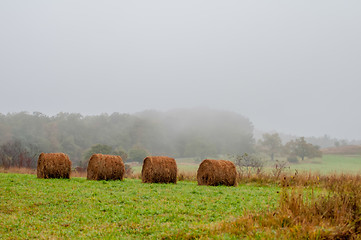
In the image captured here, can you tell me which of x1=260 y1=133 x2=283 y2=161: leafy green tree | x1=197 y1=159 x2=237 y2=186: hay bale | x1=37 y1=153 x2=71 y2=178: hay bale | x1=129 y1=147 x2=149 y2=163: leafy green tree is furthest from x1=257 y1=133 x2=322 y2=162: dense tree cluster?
x1=37 y1=153 x2=71 y2=178: hay bale

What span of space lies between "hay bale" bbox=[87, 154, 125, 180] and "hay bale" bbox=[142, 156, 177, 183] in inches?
66.7

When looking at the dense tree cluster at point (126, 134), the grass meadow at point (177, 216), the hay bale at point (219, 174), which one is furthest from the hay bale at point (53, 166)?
the dense tree cluster at point (126, 134)

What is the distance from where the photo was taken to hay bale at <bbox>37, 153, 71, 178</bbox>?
19.6 m

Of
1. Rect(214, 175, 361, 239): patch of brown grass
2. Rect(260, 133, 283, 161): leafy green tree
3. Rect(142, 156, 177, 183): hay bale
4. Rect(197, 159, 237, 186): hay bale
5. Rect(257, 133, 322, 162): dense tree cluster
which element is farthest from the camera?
A: Rect(260, 133, 283, 161): leafy green tree

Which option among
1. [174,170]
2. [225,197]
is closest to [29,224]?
[225,197]

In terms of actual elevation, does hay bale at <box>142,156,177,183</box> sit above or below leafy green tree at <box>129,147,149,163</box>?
above

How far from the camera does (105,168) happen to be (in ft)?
64.6

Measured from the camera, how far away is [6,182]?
17.3 metres

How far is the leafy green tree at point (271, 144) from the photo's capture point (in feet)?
330

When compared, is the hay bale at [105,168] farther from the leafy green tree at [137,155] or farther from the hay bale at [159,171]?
the leafy green tree at [137,155]

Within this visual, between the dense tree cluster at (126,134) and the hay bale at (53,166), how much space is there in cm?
4543

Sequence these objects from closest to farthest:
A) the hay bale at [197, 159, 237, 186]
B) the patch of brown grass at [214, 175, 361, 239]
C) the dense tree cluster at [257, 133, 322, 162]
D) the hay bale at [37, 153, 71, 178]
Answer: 1. the patch of brown grass at [214, 175, 361, 239]
2. the hay bale at [197, 159, 237, 186]
3. the hay bale at [37, 153, 71, 178]
4. the dense tree cluster at [257, 133, 322, 162]

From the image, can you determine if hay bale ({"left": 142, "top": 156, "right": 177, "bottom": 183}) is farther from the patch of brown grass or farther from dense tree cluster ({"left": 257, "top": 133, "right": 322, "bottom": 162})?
dense tree cluster ({"left": 257, "top": 133, "right": 322, "bottom": 162})

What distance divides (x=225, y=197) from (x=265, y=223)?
17.2ft
